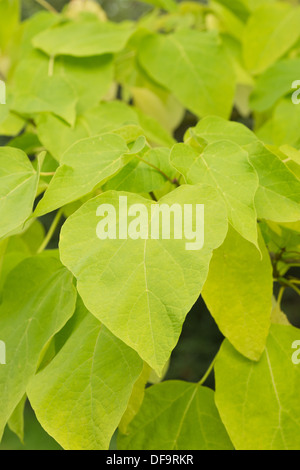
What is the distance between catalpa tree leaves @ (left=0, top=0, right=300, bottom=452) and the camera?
0.24m

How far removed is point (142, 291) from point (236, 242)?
0.09 m

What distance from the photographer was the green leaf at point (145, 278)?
0.23 metres

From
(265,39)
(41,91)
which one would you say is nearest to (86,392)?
(41,91)

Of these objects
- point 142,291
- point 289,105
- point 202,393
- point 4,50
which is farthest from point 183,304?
point 4,50

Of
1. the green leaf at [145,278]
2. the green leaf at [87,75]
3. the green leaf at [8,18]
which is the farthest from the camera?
the green leaf at [8,18]

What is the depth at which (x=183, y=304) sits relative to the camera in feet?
0.77

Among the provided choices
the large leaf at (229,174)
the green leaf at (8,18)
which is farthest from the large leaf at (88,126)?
the green leaf at (8,18)

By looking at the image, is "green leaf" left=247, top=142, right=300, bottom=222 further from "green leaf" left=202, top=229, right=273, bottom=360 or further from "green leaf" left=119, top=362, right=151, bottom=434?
"green leaf" left=119, top=362, right=151, bottom=434

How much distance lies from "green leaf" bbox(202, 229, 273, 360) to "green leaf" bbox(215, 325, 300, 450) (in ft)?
0.08

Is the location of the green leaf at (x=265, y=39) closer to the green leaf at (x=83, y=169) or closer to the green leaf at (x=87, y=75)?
the green leaf at (x=87, y=75)

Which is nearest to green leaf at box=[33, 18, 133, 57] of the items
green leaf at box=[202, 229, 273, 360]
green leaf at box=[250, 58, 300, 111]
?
green leaf at box=[250, 58, 300, 111]

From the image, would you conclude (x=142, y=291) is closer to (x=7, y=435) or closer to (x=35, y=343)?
(x=35, y=343)

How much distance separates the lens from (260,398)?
32cm

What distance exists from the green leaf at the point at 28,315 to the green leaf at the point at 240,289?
0.09 meters
